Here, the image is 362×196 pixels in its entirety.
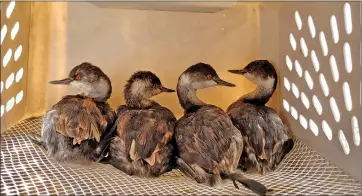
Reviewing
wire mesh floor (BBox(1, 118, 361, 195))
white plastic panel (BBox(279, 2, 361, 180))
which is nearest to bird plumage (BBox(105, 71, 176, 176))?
wire mesh floor (BBox(1, 118, 361, 195))

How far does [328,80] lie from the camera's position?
0.75 m

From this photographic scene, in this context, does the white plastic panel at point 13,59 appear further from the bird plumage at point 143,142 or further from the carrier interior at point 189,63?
the bird plumage at point 143,142

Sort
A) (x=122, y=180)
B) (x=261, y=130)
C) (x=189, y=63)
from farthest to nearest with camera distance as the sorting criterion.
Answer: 1. (x=189, y=63)
2. (x=261, y=130)
3. (x=122, y=180)

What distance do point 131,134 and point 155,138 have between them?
0.13 feet

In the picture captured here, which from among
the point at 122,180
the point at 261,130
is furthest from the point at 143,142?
the point at 261,130

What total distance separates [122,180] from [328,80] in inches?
14.3

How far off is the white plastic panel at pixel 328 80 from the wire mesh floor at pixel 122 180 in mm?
36

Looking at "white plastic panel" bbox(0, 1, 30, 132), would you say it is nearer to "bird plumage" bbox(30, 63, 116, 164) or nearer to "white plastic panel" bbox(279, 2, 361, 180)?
"bird plumage" bbox(30, 63, 116, 164)

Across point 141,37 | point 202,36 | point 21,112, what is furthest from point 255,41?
point 21,112

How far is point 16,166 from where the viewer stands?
0.68m

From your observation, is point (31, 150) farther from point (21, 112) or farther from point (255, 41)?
point (255, 41)

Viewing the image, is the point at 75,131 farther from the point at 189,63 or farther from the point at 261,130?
the point at 189,63

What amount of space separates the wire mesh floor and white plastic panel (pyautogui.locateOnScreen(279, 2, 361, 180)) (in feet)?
0.12

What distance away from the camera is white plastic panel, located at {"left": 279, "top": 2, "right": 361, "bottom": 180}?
675 mm
